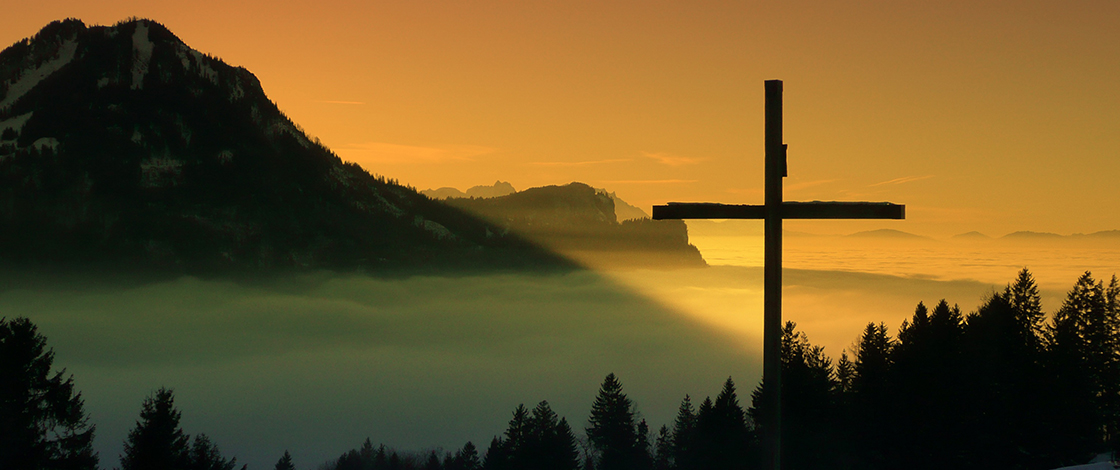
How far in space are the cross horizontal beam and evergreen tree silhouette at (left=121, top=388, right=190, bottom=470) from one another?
33029 mm

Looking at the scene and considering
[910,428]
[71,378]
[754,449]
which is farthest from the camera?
[754,449]

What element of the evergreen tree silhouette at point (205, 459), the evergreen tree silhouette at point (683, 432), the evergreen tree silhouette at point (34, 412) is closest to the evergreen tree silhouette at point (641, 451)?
the evergreen tree silhouette at point (683, 432)

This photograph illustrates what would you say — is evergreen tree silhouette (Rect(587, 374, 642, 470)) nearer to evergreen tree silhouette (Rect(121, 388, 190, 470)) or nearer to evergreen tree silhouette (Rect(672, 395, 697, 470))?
evergreen tree silhouette (Rect(672, 395, 697, 470))

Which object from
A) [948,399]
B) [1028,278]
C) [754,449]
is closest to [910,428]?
[948,399]

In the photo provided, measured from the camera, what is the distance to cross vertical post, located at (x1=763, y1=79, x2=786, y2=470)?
37.2 feet

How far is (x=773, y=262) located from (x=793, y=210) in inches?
32.3

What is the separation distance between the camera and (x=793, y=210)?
1154cm

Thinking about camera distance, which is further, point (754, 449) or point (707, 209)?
point (754, 449)

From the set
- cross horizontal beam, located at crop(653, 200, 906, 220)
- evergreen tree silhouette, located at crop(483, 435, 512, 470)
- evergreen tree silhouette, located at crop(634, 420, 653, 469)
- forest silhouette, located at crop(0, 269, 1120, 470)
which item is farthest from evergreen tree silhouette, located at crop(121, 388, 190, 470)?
evergreen tree silhouette, located at crop(634, 420, 653, 469)

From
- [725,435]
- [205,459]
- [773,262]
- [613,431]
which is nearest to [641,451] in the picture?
[613,431]

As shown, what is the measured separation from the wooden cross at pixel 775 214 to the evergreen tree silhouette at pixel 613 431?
238ft

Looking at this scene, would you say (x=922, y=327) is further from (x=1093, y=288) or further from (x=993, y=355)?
(x=1093, y=288)

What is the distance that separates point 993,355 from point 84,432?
4696cm

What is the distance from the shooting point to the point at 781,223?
11.5 m
